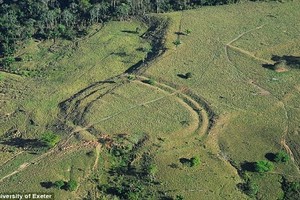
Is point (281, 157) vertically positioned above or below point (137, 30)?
below

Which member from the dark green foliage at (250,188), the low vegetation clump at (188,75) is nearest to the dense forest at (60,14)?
the low vegetation clump at (188,75)

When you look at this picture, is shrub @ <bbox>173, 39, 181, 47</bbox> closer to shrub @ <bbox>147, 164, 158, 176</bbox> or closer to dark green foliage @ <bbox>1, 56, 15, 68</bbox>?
shrub @ <bbox>147, 164, 158, 176</bbox>

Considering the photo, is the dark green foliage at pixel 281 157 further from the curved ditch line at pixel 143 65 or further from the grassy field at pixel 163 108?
the curved ditch line at pixel 143 65

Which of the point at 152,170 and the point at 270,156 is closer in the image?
the point at 152,170

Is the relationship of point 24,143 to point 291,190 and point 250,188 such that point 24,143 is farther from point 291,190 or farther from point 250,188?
point 291,190

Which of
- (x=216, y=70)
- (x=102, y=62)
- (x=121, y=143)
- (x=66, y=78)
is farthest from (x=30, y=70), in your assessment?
(x=216, y=70)

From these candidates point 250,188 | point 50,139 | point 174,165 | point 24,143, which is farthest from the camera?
point 24,143

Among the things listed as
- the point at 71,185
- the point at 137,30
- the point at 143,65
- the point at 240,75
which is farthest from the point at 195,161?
the point at 137,30
